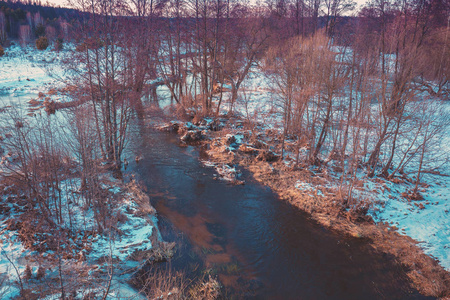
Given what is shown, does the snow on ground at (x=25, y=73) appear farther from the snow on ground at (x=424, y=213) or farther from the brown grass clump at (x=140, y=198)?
the snow on ground at (x=424, y=213)

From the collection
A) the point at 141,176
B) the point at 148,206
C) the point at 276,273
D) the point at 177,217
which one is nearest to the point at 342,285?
the point at 276,273

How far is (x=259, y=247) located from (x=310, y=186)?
4.65m

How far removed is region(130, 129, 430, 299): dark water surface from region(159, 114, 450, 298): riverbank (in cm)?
A: 46

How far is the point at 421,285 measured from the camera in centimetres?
806

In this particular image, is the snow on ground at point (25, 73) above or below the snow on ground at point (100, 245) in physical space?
above

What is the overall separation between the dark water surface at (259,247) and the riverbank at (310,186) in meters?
0.46

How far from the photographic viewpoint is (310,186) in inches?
502

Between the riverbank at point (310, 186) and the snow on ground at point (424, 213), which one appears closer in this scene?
the riverbank at point (310, 186)

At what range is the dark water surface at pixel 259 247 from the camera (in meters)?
7.93

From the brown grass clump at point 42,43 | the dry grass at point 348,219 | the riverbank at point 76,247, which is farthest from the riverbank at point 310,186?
the brown grass clump at point 42,43

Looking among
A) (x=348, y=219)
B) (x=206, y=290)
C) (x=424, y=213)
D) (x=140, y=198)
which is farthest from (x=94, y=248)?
(x=424, y=213)

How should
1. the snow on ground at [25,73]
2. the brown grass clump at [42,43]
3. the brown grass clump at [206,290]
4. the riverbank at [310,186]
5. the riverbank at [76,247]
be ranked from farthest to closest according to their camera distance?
the brown grass clump at [42,43] → the snow on ground at [25,73] → the riverbank at [310,186] → the brown grass clump at [206,290] → the riverbank at [76,247]

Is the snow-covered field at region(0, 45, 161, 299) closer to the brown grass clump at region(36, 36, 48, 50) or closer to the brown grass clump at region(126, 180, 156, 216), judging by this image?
the brown grass clump at region(126, 180, 156, 216)

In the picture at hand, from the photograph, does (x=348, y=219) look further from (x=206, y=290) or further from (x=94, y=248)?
(x=94, y=248)
